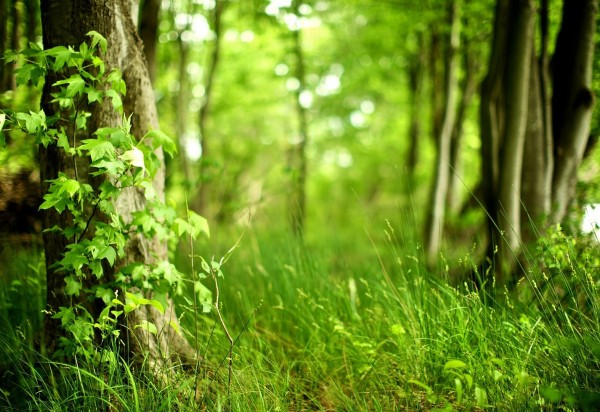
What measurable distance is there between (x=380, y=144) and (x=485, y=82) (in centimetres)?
758

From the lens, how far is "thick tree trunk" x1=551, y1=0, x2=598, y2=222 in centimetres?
290

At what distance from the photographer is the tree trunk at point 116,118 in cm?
192

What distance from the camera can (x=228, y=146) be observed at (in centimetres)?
1052

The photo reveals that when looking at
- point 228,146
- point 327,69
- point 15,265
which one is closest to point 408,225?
point 15,265

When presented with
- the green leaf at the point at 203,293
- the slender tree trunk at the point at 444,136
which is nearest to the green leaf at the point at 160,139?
the green leaf at the point at 203,293

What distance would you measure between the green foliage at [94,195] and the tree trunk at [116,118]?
6 centimetres

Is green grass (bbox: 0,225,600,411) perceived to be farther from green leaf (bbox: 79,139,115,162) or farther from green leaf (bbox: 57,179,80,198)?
green leaf (bbox: 79,139,115,162)

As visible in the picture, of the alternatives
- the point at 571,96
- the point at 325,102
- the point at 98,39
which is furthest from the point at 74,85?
the point at 325,102

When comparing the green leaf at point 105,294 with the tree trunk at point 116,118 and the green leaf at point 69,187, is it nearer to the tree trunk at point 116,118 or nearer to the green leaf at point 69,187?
the tree trunk at point 116,118

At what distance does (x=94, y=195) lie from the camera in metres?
1.84

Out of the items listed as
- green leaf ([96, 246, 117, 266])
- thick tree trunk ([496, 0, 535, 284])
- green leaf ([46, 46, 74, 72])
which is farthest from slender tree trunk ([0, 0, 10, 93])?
thick tree trunk ([496, 0, 535, 284])

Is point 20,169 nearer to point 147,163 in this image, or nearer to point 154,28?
point 147,163

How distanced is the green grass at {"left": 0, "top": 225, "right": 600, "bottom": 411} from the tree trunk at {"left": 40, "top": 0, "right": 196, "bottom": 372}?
5.8 inches

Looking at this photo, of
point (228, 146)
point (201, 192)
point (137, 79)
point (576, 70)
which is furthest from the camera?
point (228, 146)
